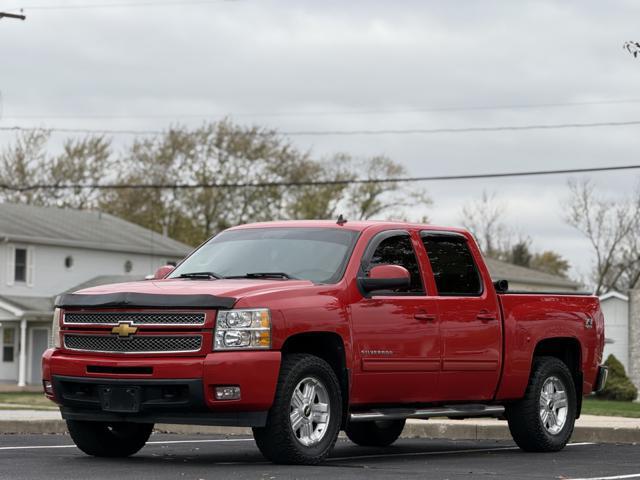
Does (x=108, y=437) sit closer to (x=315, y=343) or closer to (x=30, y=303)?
(x=315, y=343)

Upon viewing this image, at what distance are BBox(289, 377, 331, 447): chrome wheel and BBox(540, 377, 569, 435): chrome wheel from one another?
3109 millimetres

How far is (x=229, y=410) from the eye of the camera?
10.9 metres

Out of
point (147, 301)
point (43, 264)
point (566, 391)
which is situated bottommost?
point (566, 391)

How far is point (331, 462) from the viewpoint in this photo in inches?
468

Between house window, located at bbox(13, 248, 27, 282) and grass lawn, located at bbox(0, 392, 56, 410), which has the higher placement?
house window, located at bbox(13, 248, 27, 282)

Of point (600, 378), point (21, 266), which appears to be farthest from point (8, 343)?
point (600, 378)

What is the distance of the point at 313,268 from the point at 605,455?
3.59 meters

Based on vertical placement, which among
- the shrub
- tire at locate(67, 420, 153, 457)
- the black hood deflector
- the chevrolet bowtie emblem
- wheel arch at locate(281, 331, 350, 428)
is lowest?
the shrub

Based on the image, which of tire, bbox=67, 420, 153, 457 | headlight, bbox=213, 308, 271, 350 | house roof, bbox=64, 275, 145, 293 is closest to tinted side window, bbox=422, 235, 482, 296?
headlight, bbox=213, 308, 271, 350

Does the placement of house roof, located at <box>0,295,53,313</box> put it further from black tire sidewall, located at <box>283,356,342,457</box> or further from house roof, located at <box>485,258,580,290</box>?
black tire sidewall, located at <box>283,356,342,457</box>

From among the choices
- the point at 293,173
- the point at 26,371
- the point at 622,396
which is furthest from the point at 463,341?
the point at 293,173

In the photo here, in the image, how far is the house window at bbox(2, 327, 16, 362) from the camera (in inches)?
1988

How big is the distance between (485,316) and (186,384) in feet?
11.2

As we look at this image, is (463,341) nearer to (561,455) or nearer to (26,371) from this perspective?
(561,455)
